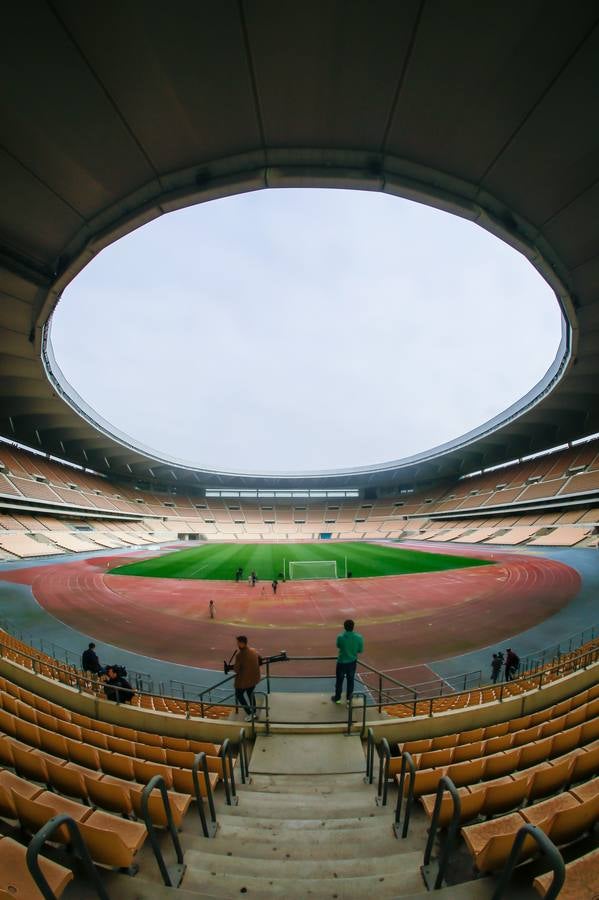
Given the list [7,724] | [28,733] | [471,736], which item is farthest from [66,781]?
[471,736]

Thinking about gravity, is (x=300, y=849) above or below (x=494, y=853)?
below

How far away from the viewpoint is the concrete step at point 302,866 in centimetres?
283

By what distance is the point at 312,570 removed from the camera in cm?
2980

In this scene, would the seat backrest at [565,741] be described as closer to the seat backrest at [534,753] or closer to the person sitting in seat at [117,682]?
the seat backrest at [534,753]

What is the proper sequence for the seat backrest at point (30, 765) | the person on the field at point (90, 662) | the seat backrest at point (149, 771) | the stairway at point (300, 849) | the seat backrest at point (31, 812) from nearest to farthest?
the stairway at point (300, 849), the seat backrest at point (31, 812), the seat backrest at point (30, 765), the seat backrest at point (149, 771), the person on the field at point (90, 662)

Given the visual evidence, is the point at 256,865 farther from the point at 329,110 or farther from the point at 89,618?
the point at 89,618

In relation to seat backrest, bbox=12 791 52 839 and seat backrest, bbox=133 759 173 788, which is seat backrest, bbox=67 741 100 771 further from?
seat backrest, bbox=12 791 52 839

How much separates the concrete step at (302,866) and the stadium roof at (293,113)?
410 inches

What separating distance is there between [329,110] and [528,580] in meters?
26.1

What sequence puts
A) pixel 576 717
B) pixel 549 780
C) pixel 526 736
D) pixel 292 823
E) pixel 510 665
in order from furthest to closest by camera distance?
pixel 510 665 → pixel 576 717 → pixel 526 736 → pixel 292 823 → pixel 549 780

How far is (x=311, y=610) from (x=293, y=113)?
1912 cm

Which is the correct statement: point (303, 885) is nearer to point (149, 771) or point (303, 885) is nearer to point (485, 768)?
point (149, 771)

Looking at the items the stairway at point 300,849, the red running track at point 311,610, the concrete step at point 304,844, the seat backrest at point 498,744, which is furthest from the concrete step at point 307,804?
the red running track at point 311,610

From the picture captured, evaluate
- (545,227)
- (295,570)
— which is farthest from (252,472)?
(545,227)
